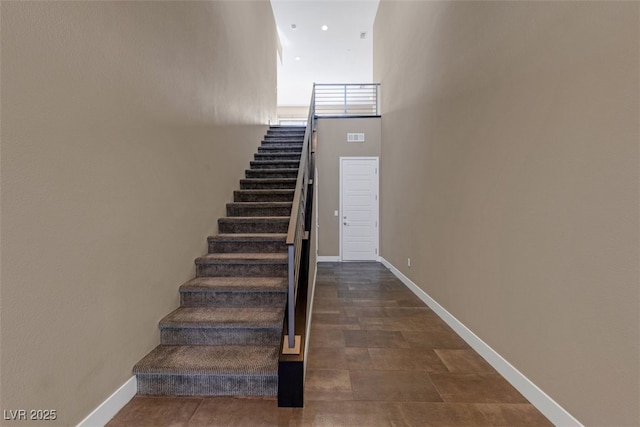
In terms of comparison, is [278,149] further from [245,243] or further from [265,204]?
[245,243]


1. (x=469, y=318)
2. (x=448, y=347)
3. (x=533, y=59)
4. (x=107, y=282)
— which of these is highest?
(x=533, y=59)

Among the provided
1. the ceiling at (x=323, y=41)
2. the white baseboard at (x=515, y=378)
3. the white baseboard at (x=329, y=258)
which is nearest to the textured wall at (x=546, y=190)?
the white baseboard at (x=515, y=378)

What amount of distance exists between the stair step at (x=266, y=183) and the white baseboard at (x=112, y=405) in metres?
2.85

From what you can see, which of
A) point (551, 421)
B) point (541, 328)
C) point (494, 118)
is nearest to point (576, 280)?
point (541, 328)

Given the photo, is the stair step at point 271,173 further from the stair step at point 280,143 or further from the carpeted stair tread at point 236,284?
the carpeted stair tread at point 236,284

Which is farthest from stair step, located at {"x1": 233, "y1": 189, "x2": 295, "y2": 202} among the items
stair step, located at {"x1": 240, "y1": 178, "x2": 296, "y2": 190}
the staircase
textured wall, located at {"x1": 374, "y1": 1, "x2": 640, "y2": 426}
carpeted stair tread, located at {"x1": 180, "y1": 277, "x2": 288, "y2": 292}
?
textured wall, located at {"x1": 374, "y1": 1, "x2": 640, "y2": 426}

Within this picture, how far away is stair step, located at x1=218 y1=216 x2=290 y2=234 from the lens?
11.3ft

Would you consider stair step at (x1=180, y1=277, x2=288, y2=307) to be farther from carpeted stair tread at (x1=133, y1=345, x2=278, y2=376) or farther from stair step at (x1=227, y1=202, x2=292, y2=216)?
stair step at (x1=227, y1=202, x2=292, y2=216)

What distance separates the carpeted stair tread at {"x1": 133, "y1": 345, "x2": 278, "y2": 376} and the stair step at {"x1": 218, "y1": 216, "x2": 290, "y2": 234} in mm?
1507

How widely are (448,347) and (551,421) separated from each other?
923mm

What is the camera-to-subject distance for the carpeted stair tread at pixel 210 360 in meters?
1.94

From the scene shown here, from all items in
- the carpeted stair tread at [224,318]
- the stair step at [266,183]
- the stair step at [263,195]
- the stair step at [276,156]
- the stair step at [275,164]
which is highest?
the stair step at [276,156]

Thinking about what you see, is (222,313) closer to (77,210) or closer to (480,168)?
(77,210)

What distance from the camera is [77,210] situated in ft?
4.95
